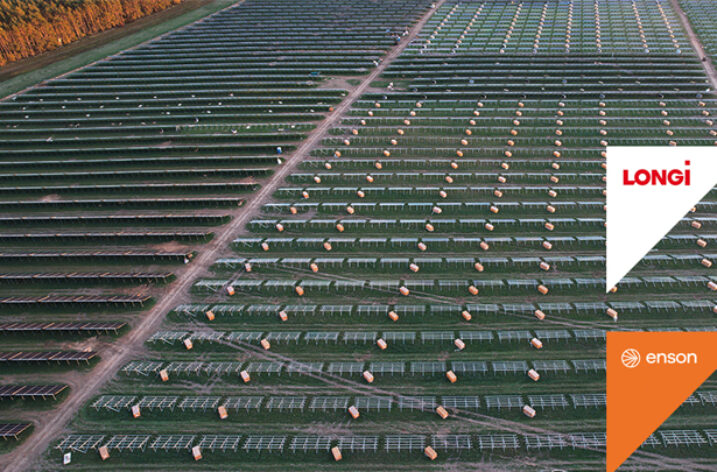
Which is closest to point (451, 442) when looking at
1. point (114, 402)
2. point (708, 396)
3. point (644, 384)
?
point (644, 384)

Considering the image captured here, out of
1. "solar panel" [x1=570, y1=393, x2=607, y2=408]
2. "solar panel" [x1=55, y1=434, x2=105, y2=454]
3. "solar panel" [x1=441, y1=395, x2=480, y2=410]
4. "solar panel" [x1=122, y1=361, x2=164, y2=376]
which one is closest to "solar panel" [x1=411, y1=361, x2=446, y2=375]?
"solar panel" [x1=441, y1=395, x2=480, y2=410]

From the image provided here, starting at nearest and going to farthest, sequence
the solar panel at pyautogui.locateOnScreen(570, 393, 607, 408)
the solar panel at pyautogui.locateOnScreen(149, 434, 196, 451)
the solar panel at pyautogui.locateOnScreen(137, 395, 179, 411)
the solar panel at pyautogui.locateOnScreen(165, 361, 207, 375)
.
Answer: the solar panel at pyautogui.locateOnScreen(149, 434, 196, 451) → the solar panel at pyautogui.locateOnScreen(570, 393, 607, 408) → the solar panel at pyautogui.locateOnScreen(137, 395, 179, 411) → the solar panel at pyautogui.locateOnScreen(165, 361, 207, 375)

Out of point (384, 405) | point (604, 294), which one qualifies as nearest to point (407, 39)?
point (604, 294)

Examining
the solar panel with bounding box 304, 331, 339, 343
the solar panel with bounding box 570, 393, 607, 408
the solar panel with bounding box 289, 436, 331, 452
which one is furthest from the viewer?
the solar panel with bounding box 304, 331, 339, 343

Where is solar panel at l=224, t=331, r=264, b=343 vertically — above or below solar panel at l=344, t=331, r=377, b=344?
above

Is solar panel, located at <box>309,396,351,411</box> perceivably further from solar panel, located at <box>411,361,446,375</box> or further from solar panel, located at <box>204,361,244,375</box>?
solar panel, located at <box>204,361,244,375</box>

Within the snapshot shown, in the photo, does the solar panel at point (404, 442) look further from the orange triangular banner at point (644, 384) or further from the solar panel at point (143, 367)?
the solar panel at point (143, 367)
